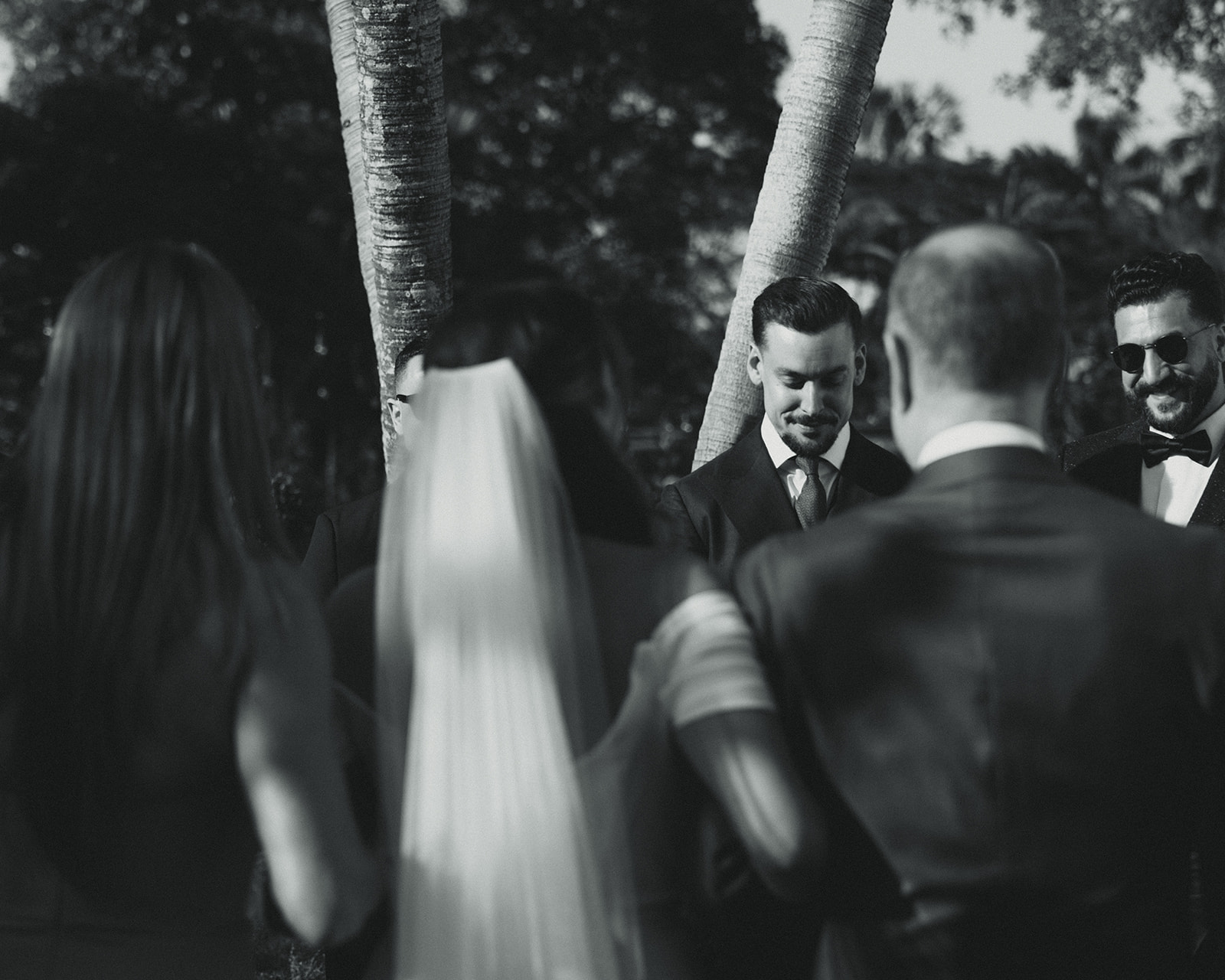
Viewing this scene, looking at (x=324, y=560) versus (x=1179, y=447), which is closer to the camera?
(x=1179, y=447)

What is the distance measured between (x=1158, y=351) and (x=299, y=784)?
3031 mm

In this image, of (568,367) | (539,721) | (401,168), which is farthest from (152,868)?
(401,168)

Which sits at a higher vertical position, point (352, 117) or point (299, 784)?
point (352, 117)

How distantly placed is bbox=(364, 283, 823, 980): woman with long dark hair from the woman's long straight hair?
32 centimetres

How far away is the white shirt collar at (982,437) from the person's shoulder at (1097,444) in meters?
2.02

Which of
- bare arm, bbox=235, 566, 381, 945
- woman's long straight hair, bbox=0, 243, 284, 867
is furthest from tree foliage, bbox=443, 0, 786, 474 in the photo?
bare arm, bbox=235, 566, 381, 945

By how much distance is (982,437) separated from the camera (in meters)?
2.53

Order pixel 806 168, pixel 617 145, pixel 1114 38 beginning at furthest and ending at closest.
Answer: pixel 617 145, pixel 1114 38, pixel 806 168

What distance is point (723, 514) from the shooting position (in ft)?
15.4

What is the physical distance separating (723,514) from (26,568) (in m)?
2.63

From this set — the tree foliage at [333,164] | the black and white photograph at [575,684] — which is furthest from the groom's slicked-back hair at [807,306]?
the tree foliage at [333,164]

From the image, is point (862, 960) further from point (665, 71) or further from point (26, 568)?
point (665, 71)

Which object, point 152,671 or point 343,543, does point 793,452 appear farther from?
point 152,671

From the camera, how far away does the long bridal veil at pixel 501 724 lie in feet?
7.97
